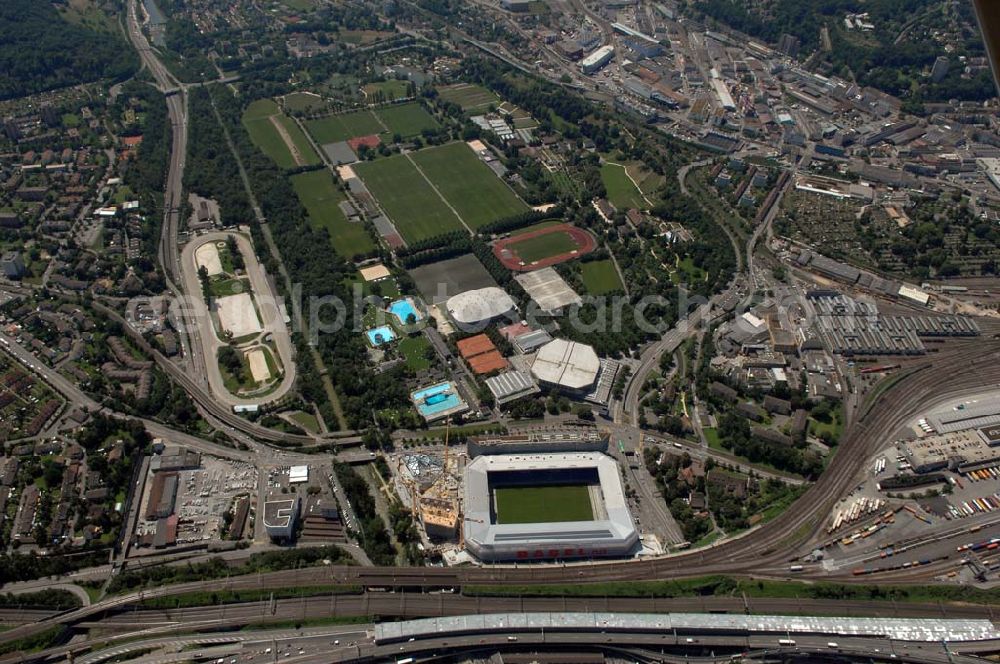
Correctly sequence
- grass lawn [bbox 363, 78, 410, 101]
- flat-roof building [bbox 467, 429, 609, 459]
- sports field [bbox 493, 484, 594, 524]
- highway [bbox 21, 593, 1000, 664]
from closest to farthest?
highway [bbox 21, 593, 1000, 664], sports field [bbox 493, 484, 594, 524], flat-roof building [bbox 467, 429, 609, 459], grass lawn [bbox 363, 78, 410, 101]

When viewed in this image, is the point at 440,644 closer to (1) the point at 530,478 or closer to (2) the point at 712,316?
(1) the point at 530,478

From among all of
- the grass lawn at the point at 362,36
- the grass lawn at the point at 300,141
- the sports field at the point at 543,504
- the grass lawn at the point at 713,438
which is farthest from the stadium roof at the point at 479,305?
the grass lawn at the point at 362,36

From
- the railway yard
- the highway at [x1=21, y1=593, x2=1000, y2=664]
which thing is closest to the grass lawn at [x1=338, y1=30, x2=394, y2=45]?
the railway yard

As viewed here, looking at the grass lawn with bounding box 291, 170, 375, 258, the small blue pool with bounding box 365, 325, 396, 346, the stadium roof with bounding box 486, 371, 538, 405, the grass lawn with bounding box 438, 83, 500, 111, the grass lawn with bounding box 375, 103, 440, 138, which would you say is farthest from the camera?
the grass lawn with bounding box 438, 83, 500, 111

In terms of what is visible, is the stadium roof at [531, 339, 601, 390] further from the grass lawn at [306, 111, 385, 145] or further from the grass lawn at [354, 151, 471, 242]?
the grass lawn at [306, 111, 385, 145]

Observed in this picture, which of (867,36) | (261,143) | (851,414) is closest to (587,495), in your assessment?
(851,414)

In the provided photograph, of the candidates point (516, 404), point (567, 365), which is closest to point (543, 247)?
point (567, 365)

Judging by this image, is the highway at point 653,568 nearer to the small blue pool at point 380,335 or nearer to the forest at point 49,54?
the small blue pool at point 380,335

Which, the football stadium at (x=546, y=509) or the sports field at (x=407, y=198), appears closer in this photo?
the football stadium at (x=546, y=509)
